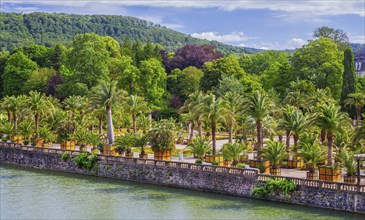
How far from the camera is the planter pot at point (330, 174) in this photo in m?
40.4

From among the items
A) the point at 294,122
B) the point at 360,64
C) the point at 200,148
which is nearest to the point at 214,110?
the point at 200,148

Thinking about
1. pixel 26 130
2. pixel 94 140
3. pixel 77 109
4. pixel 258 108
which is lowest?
pixel 94 140

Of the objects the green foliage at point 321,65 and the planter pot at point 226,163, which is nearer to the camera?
the planter pot at point 226,163

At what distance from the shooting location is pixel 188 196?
44.5m

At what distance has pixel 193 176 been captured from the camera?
4625 centimetres

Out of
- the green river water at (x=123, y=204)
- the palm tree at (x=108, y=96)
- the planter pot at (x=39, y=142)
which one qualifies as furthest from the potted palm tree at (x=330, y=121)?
the planter pot at (x=39, y=142)

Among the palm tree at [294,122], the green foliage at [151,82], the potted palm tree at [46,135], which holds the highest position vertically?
the green foliage at [151,82]

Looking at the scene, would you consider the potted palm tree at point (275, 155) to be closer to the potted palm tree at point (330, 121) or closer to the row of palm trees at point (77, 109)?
the potted palm tree at point (330, 121)

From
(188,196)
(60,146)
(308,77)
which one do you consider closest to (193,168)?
(188,196)

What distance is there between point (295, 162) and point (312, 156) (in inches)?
225

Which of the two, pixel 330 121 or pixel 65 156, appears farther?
pixel 65 156

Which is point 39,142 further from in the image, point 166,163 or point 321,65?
point 321,65

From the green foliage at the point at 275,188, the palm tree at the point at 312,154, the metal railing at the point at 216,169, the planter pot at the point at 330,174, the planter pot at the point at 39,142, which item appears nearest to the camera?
the metal railing at the point at 216,169

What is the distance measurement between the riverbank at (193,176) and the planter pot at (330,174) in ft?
5.67
